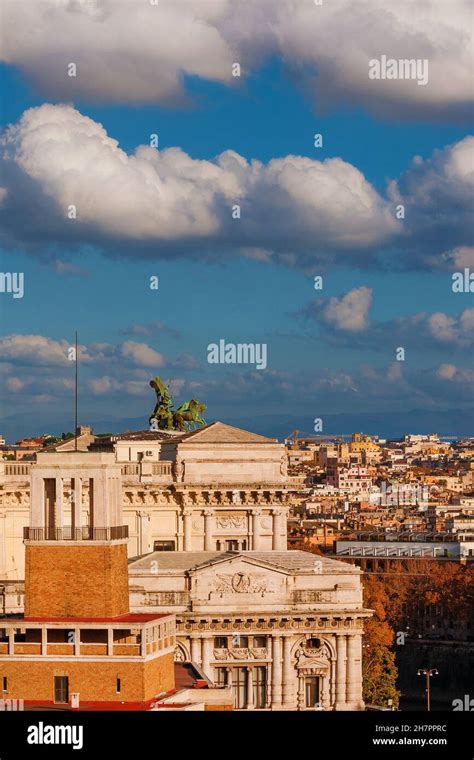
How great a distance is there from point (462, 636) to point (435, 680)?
471 inches

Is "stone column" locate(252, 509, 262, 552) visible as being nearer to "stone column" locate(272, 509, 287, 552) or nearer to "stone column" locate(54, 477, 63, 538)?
"stone column" locate(272, 509, 287, 552)

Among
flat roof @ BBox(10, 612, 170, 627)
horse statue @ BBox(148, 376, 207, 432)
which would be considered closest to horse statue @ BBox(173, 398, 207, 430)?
horse statue @ BBox(148, 376, 207, 432)

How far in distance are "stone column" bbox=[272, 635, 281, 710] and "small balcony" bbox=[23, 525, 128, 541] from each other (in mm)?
15223

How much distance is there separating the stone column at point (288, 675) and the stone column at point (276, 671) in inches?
6.6

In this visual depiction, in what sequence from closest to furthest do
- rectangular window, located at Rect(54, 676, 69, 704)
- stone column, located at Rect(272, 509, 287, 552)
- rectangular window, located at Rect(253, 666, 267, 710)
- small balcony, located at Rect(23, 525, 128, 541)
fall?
rectangular window, located at Rect(54, 676, 69, 704) → small balcony, located at Rect(23, 525, 128, 541) → rectangular window, located at Rect(253, 666, 267, 710) → stone column, located at Rect(272, 509, 287, 552)

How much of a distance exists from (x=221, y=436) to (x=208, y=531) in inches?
170

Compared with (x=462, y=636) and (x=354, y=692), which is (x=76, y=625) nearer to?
(x=354, y=692)

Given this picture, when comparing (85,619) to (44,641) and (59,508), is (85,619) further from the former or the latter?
(59,508)

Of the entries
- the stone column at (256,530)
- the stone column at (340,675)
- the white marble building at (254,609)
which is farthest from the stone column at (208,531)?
the stone column at (340,675)

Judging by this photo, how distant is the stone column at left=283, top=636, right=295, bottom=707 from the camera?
3127 inches

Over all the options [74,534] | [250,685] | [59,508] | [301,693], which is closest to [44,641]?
[74,534]

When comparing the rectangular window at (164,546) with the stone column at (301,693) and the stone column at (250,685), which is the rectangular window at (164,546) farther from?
the stone column at (301,693)

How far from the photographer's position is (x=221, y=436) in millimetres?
90875
